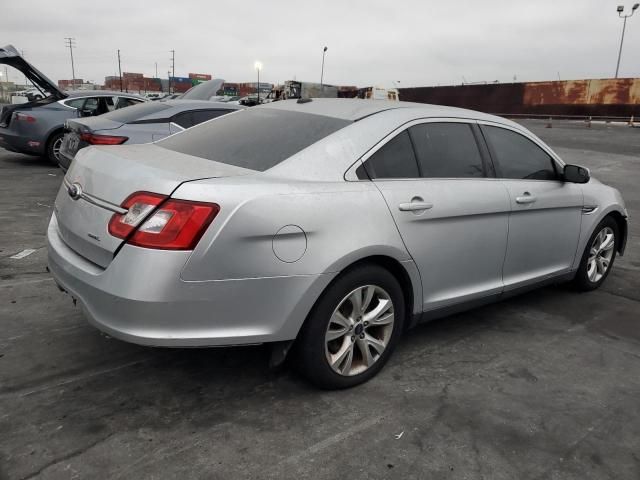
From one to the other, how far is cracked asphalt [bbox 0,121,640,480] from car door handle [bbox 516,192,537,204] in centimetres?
91

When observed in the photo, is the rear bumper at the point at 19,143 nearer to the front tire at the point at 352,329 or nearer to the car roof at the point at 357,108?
the car roof at the point at 357,108

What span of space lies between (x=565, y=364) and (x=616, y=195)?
2.08 meters

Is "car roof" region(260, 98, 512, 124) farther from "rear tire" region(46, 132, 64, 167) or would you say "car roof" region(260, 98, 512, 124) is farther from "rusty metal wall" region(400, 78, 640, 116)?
"rusty metal wall" region(400, 78, 640, 116)

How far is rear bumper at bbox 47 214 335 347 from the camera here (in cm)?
226

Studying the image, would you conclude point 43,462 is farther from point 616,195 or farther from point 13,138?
point 13,138

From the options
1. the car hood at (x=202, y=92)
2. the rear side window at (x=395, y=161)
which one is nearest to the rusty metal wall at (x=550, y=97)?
the car hood at (x=202, y=92)

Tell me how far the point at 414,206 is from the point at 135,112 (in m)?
5.39

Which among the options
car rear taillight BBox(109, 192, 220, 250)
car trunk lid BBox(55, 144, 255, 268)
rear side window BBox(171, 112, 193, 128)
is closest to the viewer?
car rear taillight BBox(109, 192, 220, 250)

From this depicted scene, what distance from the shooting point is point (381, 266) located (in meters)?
2.89

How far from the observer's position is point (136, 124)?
22.6 feet

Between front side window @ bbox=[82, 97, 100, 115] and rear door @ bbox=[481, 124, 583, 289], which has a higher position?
front side window @ bbox=[82, 97, 100, 115]

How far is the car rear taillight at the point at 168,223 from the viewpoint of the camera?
88.8 inches

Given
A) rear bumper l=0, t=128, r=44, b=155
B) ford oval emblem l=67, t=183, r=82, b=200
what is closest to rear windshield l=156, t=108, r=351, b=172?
ford oval emblem l=67, t=183, r=82, b=200

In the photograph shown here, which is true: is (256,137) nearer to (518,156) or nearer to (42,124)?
(518,156)
